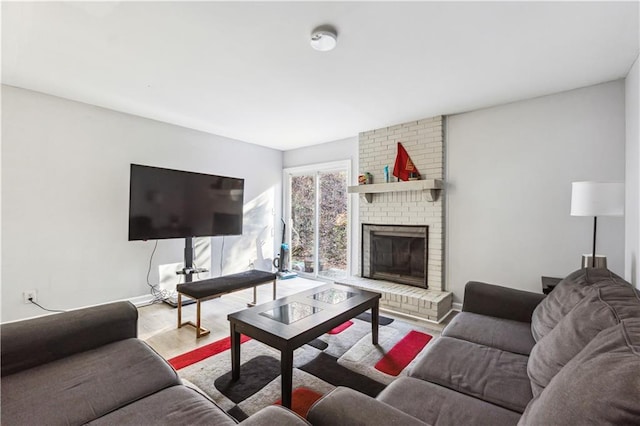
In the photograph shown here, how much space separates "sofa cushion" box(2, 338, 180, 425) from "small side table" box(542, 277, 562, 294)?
2.91 meters

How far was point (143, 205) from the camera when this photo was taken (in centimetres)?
314

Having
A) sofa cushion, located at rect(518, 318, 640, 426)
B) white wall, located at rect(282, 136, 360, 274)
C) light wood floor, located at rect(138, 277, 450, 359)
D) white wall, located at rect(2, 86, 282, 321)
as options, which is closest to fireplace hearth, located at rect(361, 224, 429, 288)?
white wall, located at rect(282, 136, 360, 274)

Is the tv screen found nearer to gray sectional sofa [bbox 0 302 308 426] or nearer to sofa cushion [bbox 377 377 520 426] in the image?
gray sectional sofa [bbox 0 302 308 426]

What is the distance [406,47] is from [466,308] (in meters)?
2.04

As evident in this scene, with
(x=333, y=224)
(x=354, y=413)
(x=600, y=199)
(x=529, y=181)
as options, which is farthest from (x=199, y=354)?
(x=529, y=181)

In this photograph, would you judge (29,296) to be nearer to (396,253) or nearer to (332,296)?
(332,296)

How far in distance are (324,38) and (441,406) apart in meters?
2.19

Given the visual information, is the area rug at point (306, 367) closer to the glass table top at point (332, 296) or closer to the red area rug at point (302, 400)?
the red area rug at point (302, 400)

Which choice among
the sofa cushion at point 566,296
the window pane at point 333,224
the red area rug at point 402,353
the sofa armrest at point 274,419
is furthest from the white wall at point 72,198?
the sofa cushion at point 566,296

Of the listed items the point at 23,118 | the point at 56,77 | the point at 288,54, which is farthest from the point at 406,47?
the point at 23,118

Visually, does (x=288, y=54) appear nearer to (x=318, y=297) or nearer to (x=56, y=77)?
(x=318, y=297)

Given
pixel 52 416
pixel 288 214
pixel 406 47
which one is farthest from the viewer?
pixel 288 214

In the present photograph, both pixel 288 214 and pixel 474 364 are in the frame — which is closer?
pixel 474 364

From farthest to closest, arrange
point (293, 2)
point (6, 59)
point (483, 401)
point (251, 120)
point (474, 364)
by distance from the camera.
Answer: point (251, 120) → point (6, 59) → point (293, 2) → point (474, 364) → point (483, 401)
